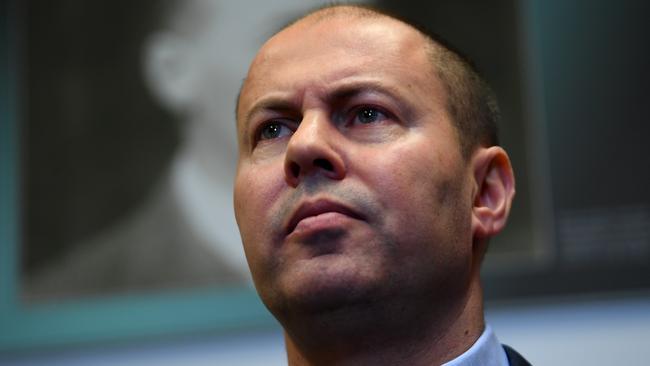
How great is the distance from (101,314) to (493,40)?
1233 millimetres

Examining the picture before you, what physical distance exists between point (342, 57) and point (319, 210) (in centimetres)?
24

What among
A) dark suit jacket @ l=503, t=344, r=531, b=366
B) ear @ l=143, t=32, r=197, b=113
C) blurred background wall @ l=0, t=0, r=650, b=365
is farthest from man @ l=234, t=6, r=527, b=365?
ear @ l=143, t=32, r=197, b=113

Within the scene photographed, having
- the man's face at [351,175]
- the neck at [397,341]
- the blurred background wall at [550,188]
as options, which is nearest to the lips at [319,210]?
the man's face at [351,175]

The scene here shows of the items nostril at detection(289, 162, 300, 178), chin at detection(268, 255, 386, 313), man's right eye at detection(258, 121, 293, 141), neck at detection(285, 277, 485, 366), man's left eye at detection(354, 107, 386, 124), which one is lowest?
neck at detection(285, 277, 485, 366)

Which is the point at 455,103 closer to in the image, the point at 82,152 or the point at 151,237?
the point at 151,237

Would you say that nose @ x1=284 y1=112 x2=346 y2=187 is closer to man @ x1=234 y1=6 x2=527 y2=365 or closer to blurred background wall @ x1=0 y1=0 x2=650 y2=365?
man @ x1=234 y1=6 x2=527 y2=365

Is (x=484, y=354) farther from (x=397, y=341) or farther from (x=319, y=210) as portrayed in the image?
(x=319, y=210)

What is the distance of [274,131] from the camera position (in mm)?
1142

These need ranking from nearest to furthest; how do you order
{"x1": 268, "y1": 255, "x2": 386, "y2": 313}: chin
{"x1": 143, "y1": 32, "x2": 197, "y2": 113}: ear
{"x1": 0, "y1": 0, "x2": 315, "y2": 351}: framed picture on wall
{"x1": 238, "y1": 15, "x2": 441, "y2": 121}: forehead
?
{"x1": 268, "y1": 255, "x2": 386, "y2": 313}: chin < {"x1": 238, "y1": 15, "x2": 441, "y2": 121}: forehead < {"x1": 0, "y1": 0, "x2": 315, "y2": 351}: framed picture on wall < {"x1": 143, "y1": 32, "x2": 197, "y2": 113}: ear

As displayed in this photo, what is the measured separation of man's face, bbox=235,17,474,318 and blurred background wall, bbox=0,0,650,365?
68 cm

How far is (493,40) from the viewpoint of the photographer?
6.10 feet

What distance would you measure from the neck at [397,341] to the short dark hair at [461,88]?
25 centimetres

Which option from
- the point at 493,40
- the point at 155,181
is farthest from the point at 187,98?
the point at 493,40

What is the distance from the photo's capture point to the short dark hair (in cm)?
113
